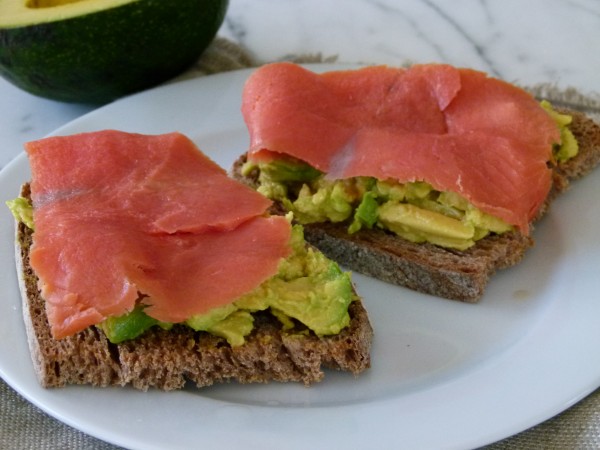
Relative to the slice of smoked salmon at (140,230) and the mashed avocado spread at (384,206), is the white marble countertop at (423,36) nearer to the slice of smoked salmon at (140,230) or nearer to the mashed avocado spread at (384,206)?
the slice of smoked salmon at (140,230)

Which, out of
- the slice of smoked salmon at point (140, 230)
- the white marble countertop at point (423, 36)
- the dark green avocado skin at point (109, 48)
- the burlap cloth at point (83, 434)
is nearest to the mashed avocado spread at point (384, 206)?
the slice of smoked salmon at point (140, 230)

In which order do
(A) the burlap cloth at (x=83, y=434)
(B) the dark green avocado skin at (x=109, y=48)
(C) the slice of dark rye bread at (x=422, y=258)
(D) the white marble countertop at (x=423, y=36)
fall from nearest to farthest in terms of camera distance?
(A) the burlap cloth at (x=83, y=434) < (C) the slice of dark rye bread at (x=422, y=258) < (B) the dark green avocado skin at (x=109, y=48) < (D) the white marble countertop at (x=423, y=36)

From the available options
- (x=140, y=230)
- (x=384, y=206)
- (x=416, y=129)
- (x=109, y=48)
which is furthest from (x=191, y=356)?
(x=109, y=48)

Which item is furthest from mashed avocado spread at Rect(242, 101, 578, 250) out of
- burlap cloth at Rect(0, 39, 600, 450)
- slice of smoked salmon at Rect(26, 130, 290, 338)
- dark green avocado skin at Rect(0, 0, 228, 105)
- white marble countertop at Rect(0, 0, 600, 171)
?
white marble countertop at Rect(0, 0, 600, 171)

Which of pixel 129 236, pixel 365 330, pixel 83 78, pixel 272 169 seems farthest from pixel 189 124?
pixel 365 330

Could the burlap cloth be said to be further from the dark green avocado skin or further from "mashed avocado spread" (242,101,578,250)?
the dark green avocado skin

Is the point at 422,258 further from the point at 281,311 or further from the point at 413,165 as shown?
the point at 281,311

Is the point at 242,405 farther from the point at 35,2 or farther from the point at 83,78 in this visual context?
the point at 35,2
